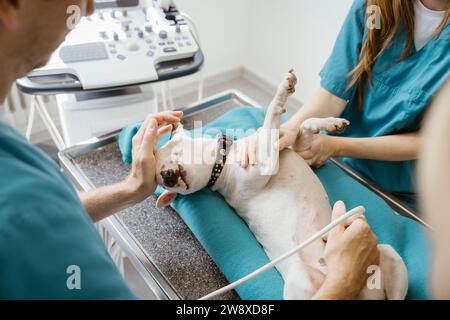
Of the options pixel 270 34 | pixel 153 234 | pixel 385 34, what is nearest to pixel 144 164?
pixel 153 234

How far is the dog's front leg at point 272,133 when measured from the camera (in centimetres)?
114

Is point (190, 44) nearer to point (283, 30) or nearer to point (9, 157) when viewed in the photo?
point (9, 157)

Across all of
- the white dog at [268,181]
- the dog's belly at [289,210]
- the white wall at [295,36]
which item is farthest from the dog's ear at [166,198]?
the white wall at [295,36]

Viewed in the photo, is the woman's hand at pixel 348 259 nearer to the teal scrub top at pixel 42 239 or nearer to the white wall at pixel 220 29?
the teal scrub top at pixel 42 239

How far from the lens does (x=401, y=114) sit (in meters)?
1.26

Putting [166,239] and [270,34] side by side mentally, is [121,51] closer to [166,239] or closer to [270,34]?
[166,239]

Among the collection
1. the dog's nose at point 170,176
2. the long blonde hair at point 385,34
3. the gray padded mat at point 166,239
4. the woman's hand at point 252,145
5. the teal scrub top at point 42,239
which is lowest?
the gray padded mat at point 166,239

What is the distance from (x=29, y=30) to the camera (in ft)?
2.27

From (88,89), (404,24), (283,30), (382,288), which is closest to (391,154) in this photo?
(404,24)

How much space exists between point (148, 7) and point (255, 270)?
1.03 meters

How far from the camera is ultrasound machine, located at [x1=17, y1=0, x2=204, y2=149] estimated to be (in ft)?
4.56

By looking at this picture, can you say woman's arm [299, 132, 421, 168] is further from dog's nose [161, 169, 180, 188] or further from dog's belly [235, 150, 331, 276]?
dog's nose [161, 169, 180, 188]

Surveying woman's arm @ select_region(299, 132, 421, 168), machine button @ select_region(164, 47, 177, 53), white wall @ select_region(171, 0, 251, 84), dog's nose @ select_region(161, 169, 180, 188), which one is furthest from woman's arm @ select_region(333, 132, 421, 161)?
white wall @ select_region(171, 0, 251, 84)

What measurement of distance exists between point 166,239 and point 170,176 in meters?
0.15
